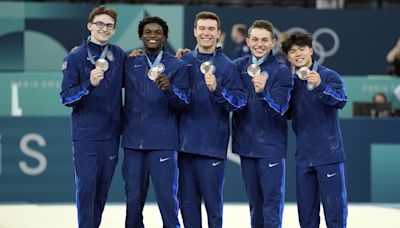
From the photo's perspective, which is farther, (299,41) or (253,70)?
(299,41)

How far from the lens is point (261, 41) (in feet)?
27.4

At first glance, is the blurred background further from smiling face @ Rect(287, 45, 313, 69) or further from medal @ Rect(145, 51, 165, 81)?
medal @ Rect(145, 51, 165, 81)

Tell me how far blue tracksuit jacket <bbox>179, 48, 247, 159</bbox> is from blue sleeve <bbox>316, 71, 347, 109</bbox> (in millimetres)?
681

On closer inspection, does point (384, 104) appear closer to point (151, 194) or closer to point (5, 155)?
point (151, 194)

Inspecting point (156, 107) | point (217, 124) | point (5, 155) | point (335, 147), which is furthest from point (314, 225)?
point (5, 155)

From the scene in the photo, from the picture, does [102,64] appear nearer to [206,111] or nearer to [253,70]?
[206,111]

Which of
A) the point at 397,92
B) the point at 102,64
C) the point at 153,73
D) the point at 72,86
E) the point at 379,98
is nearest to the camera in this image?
the point at 102,64

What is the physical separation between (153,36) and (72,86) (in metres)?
0.84

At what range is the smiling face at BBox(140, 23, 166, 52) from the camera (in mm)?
8266

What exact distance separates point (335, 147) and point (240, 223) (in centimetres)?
266

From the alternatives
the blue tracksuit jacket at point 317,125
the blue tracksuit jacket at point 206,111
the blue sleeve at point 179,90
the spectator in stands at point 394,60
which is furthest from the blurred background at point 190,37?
the blue sleeve at point 179,90

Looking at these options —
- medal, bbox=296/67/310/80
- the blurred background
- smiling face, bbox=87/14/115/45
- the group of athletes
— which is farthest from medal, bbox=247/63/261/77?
the blurred background

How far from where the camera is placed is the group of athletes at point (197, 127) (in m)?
8.21

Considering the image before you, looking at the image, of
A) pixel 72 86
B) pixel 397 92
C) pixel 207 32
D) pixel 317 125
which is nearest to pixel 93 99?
pixel 72 86
